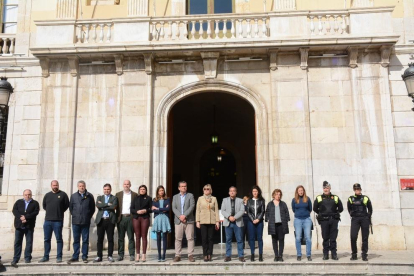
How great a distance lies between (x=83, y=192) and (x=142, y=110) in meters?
3.70

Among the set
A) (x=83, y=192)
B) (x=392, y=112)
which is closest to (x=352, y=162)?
(x=392, y=112)

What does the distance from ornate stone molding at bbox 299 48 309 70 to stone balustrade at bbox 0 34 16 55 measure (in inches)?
371

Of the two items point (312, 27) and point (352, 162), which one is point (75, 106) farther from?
point (352, 162)

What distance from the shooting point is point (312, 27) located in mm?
12938

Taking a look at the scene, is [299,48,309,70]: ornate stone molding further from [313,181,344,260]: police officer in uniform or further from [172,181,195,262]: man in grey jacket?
[172,181,195,262]: man in grey jacket

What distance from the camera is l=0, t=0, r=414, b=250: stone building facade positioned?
12.4 m

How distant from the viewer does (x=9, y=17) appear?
15.0 metres

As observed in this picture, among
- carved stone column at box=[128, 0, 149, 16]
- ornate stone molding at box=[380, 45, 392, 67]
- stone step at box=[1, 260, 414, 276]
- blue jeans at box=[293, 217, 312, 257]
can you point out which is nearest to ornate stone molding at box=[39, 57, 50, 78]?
carved stone column at box=[128, 0, 149, 16]

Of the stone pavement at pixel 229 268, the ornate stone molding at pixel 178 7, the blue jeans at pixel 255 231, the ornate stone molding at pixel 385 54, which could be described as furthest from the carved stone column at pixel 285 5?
the stone pavement at pixel 229 268

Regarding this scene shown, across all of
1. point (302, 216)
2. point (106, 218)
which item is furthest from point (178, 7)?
point (302, 216)

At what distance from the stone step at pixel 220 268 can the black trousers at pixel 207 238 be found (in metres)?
0.36

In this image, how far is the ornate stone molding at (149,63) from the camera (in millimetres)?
13028

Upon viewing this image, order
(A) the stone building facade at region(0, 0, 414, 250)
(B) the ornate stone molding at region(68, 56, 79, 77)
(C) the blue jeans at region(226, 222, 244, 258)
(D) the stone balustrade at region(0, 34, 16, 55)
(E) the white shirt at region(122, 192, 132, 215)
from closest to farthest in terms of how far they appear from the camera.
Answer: (C) the blue jeans at region(226, 222, 244, 258)
(E) the white shirt at region(122, 192, 132, 215)
(A) the stone building facade at region(0, 0, 414, 250)
(B) the ornate stone molding at region(68, 56, 79, 77)
(D) the stone balustrade at region(0, 34, 16, 55)

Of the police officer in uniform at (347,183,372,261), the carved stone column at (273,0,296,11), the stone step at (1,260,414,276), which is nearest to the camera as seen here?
the stone step at (1,260,414,276)
